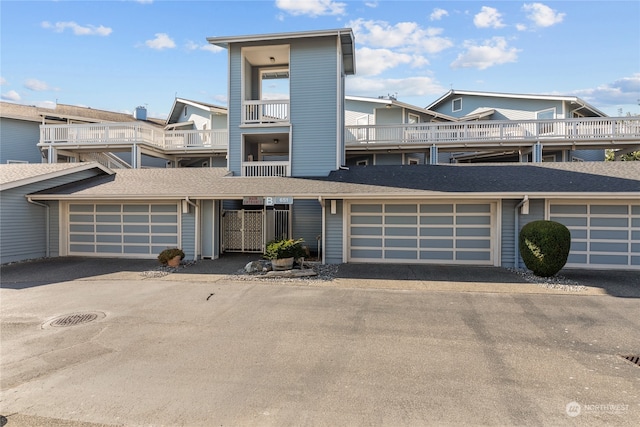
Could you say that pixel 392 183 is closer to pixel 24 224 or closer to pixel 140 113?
pixel 24 224

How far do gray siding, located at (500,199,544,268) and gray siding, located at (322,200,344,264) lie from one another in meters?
5.42

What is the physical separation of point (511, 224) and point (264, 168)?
9467 millimetres

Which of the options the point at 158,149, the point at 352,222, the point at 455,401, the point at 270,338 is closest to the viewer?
the point at 455,401

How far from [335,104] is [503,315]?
31.9ft

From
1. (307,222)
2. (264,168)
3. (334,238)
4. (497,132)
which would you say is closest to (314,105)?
(264,168)

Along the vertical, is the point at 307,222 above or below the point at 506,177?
below

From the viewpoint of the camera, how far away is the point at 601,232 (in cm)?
A: 1105

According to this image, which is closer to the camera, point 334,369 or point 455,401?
point 455,401

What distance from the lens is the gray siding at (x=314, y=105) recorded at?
1358 cm

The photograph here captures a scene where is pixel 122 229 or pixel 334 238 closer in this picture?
pixel 334 238

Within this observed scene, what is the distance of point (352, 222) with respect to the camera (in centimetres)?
1239

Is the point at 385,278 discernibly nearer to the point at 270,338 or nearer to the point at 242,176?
the point at 270,338

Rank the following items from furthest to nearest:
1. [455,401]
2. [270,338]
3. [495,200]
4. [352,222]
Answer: [352,222] < [495,200] < [270,338] < [455,401]

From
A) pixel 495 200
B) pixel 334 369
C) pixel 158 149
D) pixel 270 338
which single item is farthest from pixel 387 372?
pixel 158 149
